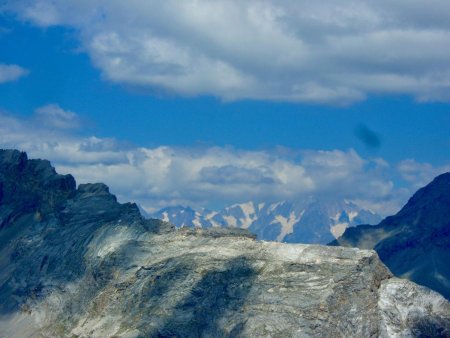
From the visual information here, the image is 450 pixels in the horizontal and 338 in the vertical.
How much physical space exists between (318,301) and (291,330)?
9.17 meters

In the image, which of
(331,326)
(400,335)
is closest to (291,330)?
(331,326)

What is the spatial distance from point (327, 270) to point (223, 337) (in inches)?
1073

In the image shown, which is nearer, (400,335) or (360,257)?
(400,335)

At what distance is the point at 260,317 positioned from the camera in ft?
633

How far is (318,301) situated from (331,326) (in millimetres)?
7485

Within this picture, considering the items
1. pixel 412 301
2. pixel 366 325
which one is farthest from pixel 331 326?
pixel 412 301

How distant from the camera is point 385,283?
196m

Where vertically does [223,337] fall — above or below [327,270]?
below

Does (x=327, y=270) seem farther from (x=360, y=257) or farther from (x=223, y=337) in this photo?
(x=223, y=337)

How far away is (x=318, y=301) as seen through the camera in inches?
7515

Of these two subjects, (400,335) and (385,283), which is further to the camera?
(385,283)

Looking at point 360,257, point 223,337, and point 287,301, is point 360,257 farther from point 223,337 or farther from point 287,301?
point 223,337

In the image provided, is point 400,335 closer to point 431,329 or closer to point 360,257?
point 431,329

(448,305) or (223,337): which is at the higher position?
(448,305)
